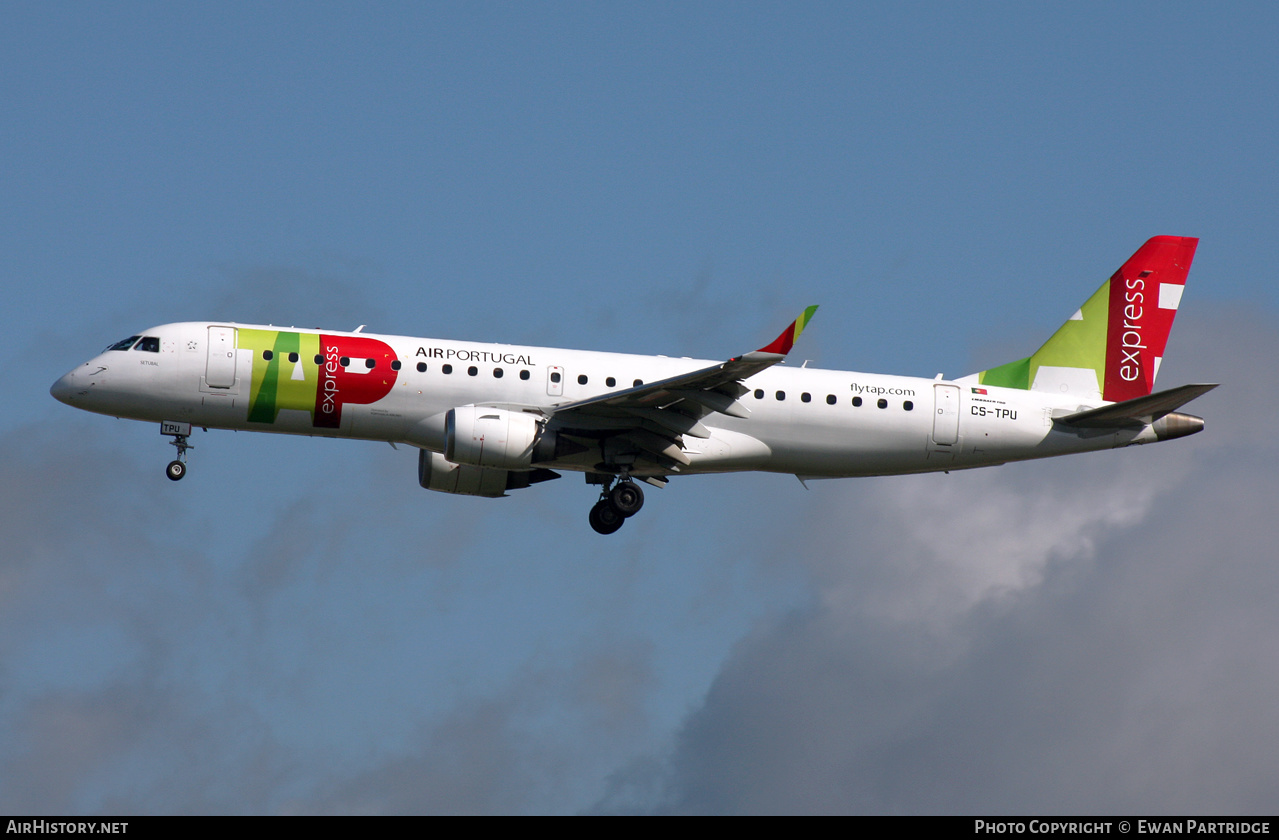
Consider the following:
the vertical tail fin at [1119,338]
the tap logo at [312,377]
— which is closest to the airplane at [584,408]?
the tap logo at [312,377]

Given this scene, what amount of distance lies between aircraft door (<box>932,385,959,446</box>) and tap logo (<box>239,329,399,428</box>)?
13.8 m

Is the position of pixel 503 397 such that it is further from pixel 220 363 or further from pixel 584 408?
pixel 220 363

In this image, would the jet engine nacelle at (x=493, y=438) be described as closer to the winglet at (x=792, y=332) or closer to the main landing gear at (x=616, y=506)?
the main landing gear at (x=616, y=506)

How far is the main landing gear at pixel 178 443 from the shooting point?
3994 centimetres

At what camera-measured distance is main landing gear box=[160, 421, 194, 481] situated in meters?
39.9

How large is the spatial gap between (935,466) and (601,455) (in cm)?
886

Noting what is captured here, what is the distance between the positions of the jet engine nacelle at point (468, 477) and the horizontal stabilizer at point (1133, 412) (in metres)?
13.9

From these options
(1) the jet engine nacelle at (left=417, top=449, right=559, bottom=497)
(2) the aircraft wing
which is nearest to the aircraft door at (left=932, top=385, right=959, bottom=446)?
(2) the aircraft wing

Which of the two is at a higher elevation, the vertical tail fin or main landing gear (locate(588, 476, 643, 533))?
the vertical tail fin

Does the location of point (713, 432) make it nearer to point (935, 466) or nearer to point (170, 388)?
point (935, 466)

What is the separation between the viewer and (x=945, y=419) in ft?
140

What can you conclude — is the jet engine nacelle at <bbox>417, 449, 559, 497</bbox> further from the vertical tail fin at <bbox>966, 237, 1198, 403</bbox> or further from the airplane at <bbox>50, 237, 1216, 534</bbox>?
the vertical tail fin at <bbox>966, 237, 1198, 403</bbox>

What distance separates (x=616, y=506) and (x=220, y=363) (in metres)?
10.2
